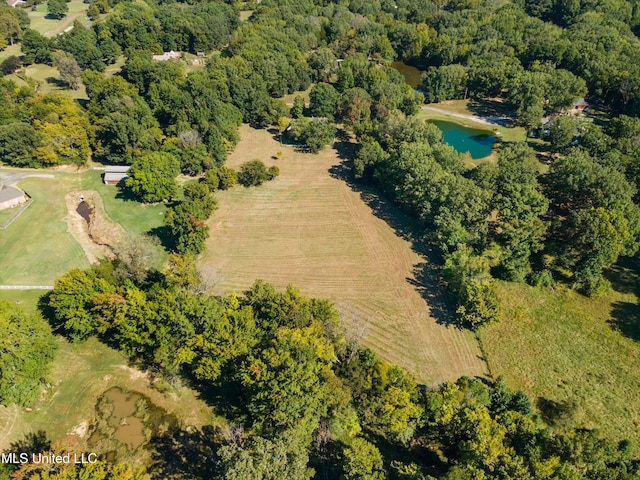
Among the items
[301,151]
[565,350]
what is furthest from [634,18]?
[565,350]

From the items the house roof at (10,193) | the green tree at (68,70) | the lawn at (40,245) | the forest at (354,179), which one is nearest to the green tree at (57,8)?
the forest at (354,179)

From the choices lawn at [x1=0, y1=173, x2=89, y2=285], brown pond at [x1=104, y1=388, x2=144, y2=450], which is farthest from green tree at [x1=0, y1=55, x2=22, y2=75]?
brown pond at [x1=104, y1=388, x2=144, y2=450]

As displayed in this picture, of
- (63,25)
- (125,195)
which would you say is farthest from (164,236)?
(63,25)

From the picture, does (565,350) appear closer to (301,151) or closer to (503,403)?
(503,403)

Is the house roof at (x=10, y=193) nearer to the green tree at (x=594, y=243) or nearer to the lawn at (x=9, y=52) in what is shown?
the lawn at (x=9, y=52)

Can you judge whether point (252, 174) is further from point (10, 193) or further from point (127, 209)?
point (10, 193)
